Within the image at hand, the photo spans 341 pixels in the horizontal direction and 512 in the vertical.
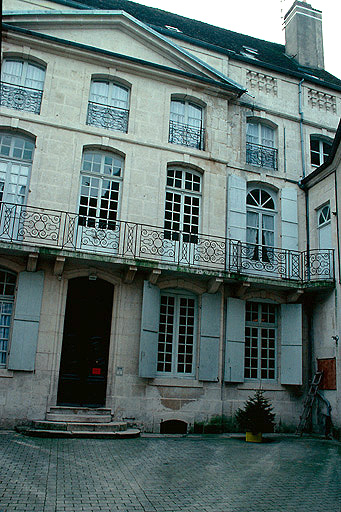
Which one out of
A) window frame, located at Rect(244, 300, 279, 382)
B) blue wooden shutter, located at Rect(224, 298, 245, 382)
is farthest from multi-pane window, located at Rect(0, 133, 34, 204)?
window frame, located at Rect(244, 300, 279, 382)

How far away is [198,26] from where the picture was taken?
16.6 m

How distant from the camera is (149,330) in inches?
409

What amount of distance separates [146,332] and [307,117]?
813 cm

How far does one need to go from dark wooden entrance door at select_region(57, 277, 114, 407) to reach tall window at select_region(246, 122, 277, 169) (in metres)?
5.41

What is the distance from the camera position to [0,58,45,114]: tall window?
10836mm

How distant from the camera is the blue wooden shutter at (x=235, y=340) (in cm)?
1100

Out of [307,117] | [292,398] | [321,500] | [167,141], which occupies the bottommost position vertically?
[321,500]

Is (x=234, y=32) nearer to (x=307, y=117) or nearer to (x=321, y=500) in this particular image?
(x=307, y=117)

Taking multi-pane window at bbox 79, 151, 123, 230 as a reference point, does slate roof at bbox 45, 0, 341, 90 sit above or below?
above

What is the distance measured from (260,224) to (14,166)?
629 centimetres

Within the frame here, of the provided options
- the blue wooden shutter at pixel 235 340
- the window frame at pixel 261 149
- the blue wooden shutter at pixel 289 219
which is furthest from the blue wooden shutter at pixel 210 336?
the window frame at pixel 261 149

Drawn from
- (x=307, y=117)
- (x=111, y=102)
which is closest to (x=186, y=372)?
(x=111, y=102)

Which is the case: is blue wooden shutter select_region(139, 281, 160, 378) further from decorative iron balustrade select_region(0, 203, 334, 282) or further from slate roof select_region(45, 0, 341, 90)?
slate roof select_region(45, 0, 341, 90)

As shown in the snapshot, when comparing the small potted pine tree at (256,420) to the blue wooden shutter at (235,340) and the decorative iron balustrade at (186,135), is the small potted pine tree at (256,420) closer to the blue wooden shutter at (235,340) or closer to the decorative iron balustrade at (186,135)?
the blue wooden shutter at (235,340)
